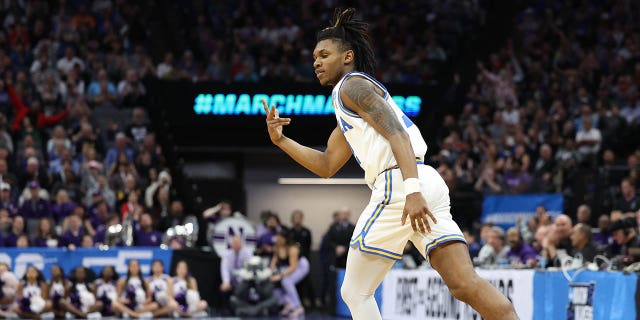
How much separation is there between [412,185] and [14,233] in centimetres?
1289

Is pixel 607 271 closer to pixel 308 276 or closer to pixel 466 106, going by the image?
pixel 308 276

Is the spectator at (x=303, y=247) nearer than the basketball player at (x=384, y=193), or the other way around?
the basketball player at (x=384, y=193)

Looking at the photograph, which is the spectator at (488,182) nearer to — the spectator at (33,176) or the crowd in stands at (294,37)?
the crowd in stands at (294,37)

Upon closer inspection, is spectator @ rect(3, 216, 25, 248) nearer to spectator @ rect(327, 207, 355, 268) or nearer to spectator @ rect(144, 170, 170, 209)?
spectator @ rect(144, 170, 170, 209)

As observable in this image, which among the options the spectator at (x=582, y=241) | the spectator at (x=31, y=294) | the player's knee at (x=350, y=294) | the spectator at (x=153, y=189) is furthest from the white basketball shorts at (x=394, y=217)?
the spectator at (x=153, y=189)

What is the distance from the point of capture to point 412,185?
507 cm

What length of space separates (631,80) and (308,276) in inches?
303

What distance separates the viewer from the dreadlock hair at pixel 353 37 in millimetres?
5648

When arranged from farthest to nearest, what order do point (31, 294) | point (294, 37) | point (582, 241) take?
1. point (294, 37)
2. point (31, 294)
3. point (582, 241)

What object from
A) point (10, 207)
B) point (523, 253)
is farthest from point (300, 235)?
point (523, 253)

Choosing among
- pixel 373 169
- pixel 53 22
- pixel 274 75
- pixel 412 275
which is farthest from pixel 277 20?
pixel 373 169

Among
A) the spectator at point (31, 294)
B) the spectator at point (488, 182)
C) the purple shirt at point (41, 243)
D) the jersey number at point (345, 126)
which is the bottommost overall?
the spectator at point (31, 294)

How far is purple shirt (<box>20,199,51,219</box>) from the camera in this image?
17453mm

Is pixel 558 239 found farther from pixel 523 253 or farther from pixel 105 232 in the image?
pixel 105 232
